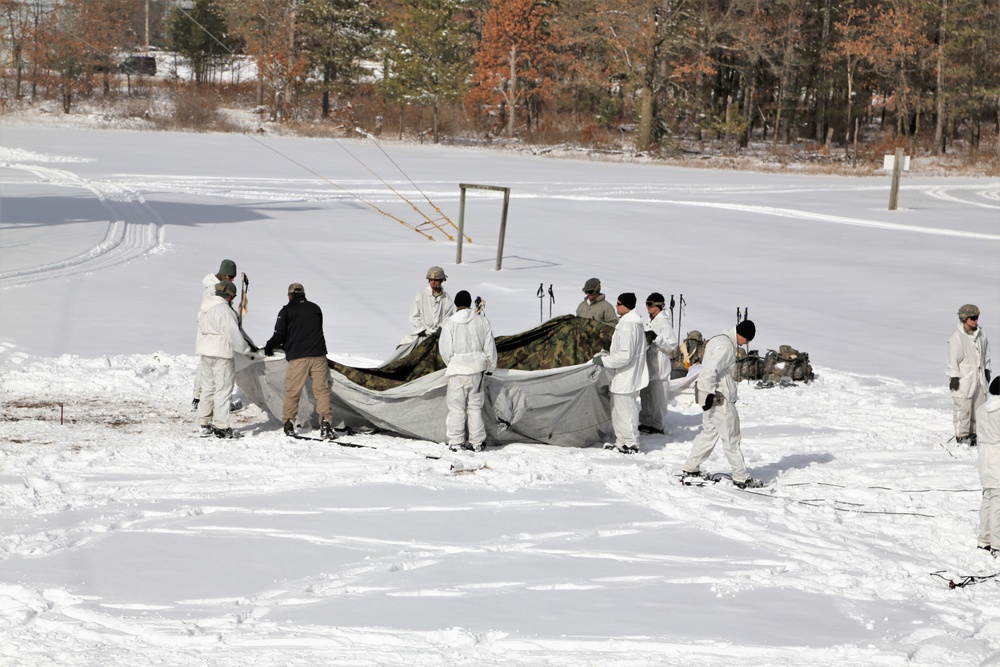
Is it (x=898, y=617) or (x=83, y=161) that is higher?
(x=83, y=161)

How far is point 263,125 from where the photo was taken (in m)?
58.3

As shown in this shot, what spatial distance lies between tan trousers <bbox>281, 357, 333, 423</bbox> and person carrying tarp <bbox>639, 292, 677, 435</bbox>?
3.05 meters

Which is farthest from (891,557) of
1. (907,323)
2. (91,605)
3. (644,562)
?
(907,323)

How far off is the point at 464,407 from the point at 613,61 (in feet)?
155

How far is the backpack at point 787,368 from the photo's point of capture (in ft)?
45.5

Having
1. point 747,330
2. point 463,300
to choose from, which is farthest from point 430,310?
point 747,330

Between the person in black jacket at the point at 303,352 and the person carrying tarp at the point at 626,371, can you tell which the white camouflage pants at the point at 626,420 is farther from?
the person in black jacket at the point at 303,352

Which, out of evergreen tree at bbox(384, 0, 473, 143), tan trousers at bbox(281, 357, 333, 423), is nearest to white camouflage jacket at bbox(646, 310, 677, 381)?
tan trousers at bbox(281, 357, 333, 423)

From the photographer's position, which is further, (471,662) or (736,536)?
Result: (736,536)

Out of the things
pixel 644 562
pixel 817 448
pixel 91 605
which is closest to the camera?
pixel 91 605

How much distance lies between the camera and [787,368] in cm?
1389

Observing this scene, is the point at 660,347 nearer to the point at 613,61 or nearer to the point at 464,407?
the point at 464,407

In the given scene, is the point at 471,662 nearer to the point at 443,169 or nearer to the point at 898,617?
the point at 898,617

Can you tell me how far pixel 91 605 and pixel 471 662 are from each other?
221 centimetres
